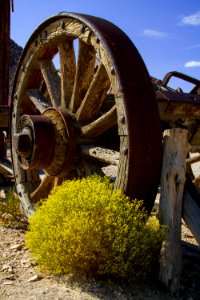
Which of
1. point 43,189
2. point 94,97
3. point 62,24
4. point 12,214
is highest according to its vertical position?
point 62,24

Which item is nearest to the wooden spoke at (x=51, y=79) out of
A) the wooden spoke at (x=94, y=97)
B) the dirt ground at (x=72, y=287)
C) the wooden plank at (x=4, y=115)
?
the wooden spoke at (x=94, y=97)

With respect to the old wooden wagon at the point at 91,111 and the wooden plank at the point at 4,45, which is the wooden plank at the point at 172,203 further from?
the wooden plank at the point at 4,45

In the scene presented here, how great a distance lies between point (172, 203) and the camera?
267 centimetres

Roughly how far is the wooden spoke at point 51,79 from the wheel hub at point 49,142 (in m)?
0.49

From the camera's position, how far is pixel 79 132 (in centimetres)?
347

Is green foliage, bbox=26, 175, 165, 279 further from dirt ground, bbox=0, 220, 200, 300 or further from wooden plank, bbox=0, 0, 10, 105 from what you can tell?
wooden plank, bbox=0, 0, 10, 105

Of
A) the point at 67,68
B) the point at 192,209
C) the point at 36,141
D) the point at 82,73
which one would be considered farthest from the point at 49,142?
the point at 192,209

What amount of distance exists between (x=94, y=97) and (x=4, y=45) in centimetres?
335

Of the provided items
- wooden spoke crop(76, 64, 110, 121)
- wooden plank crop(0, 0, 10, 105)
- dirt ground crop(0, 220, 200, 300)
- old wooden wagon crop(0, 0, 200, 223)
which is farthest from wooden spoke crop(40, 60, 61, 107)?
wooden plank crop(0, 0, 10, 105)

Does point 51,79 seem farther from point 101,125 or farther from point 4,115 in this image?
point 4,115

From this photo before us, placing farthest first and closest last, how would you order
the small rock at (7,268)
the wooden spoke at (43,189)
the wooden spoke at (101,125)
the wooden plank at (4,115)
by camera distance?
the wooden plank at (4,115)
the wooden spoke at (43,189)
the wooden spoke at (101,125)
the small rock at (7,268)

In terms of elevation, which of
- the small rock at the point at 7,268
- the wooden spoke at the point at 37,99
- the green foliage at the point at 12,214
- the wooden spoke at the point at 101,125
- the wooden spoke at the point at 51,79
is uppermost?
the wooden spoke at the point at 51,79

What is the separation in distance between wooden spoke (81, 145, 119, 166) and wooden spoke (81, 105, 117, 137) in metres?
0.12

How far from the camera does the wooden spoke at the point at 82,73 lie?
3.45 metres
